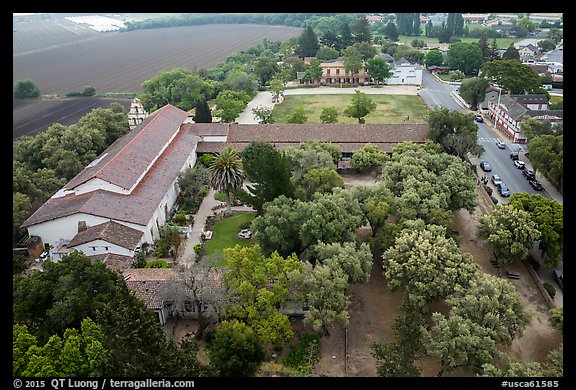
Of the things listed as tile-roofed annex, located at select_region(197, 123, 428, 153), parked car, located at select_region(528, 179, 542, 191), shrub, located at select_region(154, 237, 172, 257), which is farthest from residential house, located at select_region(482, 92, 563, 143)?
shrub, located at select_region(154, 237, 172, 257)

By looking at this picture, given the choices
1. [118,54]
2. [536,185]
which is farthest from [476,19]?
[536,185]

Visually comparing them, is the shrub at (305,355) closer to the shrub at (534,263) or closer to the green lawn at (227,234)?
the green lawn at (227,234)

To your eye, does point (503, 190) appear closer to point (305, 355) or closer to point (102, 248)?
point (305, 355)

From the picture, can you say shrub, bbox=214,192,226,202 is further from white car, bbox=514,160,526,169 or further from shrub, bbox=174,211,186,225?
white car, bbox=514,160,526,169

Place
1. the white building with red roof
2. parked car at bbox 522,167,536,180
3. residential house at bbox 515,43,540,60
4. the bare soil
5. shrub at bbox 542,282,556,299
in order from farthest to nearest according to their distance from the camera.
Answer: residential house at bbox 515,43,540,60, parked car at bbox 522,167,536,180, the white building with red roof, shrub at bbox 542,282,556,299, the bare soil

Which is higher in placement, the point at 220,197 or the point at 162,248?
the point at 162,248

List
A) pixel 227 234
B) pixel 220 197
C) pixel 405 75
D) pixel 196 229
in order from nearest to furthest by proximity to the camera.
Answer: pixel 227 234 < pixel 196 229 < pixel 220 197 < pixel 405 75

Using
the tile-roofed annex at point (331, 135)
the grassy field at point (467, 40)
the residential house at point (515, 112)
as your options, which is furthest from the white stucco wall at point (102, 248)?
the grassy field at point (467, 40)

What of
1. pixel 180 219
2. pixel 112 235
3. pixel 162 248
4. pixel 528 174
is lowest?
pixel 528 174
